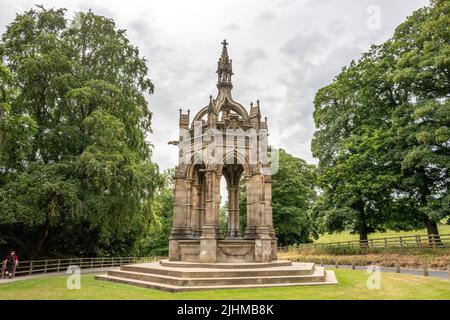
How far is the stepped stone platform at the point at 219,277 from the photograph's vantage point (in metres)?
11.3

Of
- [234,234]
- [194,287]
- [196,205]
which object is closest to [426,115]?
[234,234]

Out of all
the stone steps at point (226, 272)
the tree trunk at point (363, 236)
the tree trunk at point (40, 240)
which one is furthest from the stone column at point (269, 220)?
the tree trunk at point (363, 236)

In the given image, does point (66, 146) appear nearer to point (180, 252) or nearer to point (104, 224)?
point (104, 224)

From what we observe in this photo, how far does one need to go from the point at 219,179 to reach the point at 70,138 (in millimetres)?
11297

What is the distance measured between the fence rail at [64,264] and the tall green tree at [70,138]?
0.95m

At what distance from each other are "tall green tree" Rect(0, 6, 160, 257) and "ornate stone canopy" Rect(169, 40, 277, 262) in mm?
5488

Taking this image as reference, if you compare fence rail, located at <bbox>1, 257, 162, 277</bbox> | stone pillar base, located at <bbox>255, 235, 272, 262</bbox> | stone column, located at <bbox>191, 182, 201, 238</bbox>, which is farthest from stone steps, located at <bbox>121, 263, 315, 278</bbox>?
fence rail, located at <bbox>1, 257, 162, 277</bbox>

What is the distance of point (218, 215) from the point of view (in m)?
14.9

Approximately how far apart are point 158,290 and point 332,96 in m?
24.5

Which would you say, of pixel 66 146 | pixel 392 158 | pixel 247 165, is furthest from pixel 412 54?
pixel 66 146

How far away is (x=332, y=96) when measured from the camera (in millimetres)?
30875

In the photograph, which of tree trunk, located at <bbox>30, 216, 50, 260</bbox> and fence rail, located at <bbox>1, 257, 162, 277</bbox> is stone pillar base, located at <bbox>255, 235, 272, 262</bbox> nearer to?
fence rail, located at <bbox>1, 257, 162, 277</bbox>

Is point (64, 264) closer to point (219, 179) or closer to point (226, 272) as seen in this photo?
point (219, 179)
